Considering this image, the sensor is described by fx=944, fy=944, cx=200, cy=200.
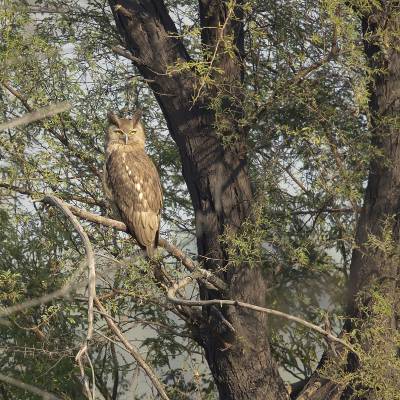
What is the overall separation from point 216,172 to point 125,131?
879 millimetres

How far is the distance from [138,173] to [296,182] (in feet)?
5.03

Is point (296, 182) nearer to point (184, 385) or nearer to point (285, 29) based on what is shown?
point (285, 29)

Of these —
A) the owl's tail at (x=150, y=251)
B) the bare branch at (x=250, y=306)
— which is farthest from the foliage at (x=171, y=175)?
the bare branch at (x=250, y=306)

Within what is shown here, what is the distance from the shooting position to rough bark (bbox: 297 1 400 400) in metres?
6.79

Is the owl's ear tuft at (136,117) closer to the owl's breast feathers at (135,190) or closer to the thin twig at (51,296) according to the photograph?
the owl's breast feathers at (135,190)

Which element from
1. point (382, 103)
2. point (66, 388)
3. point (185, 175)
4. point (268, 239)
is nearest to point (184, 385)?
point (66, 388)

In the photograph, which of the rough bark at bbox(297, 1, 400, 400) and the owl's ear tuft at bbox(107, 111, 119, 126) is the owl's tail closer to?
the owl's ear tuft at bbox(107, 111, 119, 126)

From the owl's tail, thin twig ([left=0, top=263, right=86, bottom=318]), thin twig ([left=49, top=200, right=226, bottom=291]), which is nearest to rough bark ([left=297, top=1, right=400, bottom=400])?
thin twig ([left=49, top=200, right=226, bottom=291])

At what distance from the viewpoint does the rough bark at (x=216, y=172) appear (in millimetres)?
6863

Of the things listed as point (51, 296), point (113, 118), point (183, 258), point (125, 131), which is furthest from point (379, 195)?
point (51, 296)

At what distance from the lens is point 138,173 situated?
23.0 ft

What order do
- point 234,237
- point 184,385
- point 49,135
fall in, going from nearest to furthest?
point 234,237, point 49,135, point 184,385

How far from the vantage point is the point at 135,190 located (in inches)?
270

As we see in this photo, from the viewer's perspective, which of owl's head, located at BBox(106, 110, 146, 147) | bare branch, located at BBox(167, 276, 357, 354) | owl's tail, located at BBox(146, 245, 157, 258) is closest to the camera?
bare branch, located at BBox(167, 276, 357, 354)
